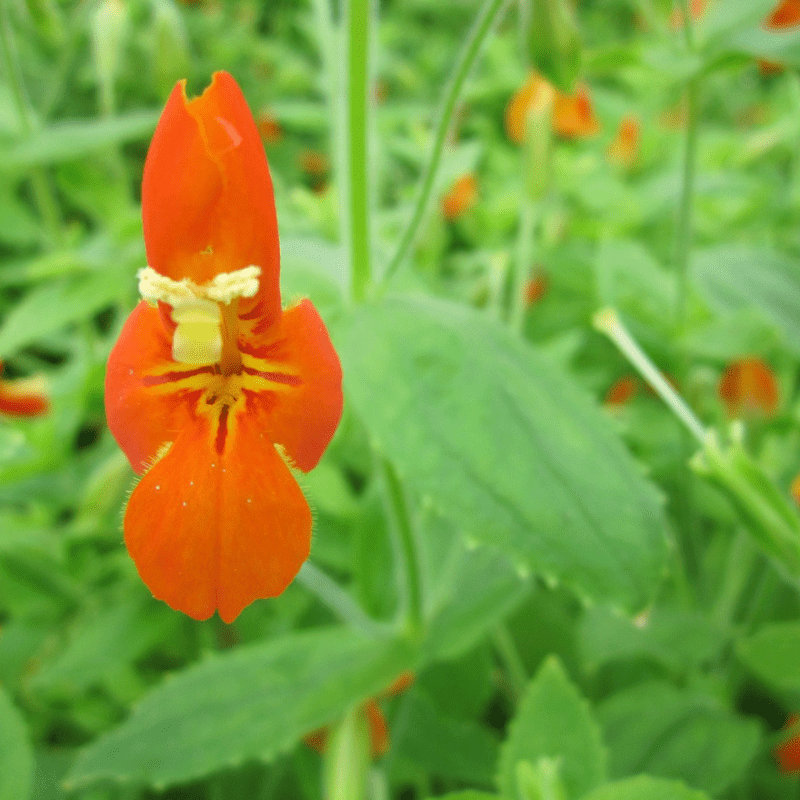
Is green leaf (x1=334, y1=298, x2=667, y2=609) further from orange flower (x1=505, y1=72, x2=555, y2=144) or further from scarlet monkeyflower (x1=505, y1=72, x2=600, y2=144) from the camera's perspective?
scarlet monkeyflower (x1=505, y1=72, x2=600, y2=144)

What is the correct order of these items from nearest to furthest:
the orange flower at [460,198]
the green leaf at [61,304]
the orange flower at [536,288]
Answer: the green leaf at [61,304] → the orange flower at [536,288] → the orange flower at [460,198]

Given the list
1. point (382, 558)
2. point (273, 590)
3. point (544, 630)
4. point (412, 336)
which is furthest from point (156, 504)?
point (544, 630)

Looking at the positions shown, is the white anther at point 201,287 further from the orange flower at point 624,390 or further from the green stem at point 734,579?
the orange flower at point 624,390

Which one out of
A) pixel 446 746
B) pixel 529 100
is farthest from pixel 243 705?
pixel 529 100

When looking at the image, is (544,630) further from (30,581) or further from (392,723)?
(30,581)

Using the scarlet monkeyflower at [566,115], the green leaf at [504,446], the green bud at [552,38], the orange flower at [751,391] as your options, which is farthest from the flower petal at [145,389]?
the scarlet monkeyflower at [566,115]

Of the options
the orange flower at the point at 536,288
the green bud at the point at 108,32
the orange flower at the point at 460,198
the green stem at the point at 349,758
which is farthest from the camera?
→ the orange flower at the point at 460,198
